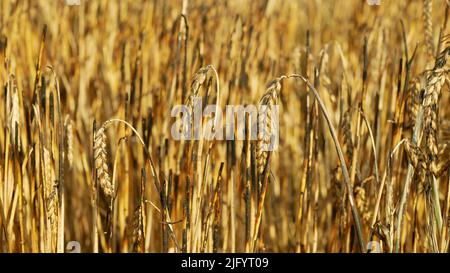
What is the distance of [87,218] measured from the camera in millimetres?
1313

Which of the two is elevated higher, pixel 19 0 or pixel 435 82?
pixel 19 0

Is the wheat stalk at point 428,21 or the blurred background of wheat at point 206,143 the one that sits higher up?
the wheat stalk at point 428,21

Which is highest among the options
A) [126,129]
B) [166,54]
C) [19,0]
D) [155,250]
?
[19,0]

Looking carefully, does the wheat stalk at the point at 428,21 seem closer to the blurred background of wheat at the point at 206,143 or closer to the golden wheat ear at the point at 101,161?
the blurred background of wheat at the point at 206,143

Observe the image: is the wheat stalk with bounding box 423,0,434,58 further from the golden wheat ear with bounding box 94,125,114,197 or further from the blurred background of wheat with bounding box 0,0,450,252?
the golden wheat ear with bounding box 94,125,114,197

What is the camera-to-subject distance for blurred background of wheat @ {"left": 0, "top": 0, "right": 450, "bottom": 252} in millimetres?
836

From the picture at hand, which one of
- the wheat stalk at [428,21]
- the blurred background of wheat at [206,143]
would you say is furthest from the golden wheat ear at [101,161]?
the wheat stalk at [428,21]

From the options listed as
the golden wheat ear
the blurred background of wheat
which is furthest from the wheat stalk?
the golden wheat ear

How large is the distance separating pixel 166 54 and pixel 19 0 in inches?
12.7

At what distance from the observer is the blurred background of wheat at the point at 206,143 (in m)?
0.84
